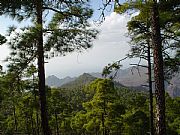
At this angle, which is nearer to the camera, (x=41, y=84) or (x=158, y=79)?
(x=158, y=79)

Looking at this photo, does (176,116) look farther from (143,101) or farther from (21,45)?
(21,45)

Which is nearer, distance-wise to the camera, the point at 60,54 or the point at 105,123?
the point at 60,54

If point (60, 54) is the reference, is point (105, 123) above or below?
below

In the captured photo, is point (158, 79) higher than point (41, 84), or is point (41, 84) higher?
point (158, 79)

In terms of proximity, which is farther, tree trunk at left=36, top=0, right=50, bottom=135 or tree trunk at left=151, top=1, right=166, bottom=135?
tree trunk at left=36, top=0, right=50, bottom=135

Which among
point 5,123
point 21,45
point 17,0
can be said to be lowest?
point 5,123

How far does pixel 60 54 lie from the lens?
13.4m

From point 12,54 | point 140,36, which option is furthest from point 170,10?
point 12,54

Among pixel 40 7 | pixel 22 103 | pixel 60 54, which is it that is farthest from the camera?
pixel 22 103

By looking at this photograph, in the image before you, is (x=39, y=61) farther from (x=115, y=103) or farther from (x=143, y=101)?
(x=143, y=101)

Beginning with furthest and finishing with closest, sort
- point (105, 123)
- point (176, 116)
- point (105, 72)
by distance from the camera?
point (105, 123) → point (176, 116) → point (105, 72)

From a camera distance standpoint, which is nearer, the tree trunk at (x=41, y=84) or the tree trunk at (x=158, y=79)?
the tree trunk at (x=158, y=79)

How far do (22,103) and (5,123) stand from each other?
56.7 ft

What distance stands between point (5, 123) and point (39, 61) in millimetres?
43245
